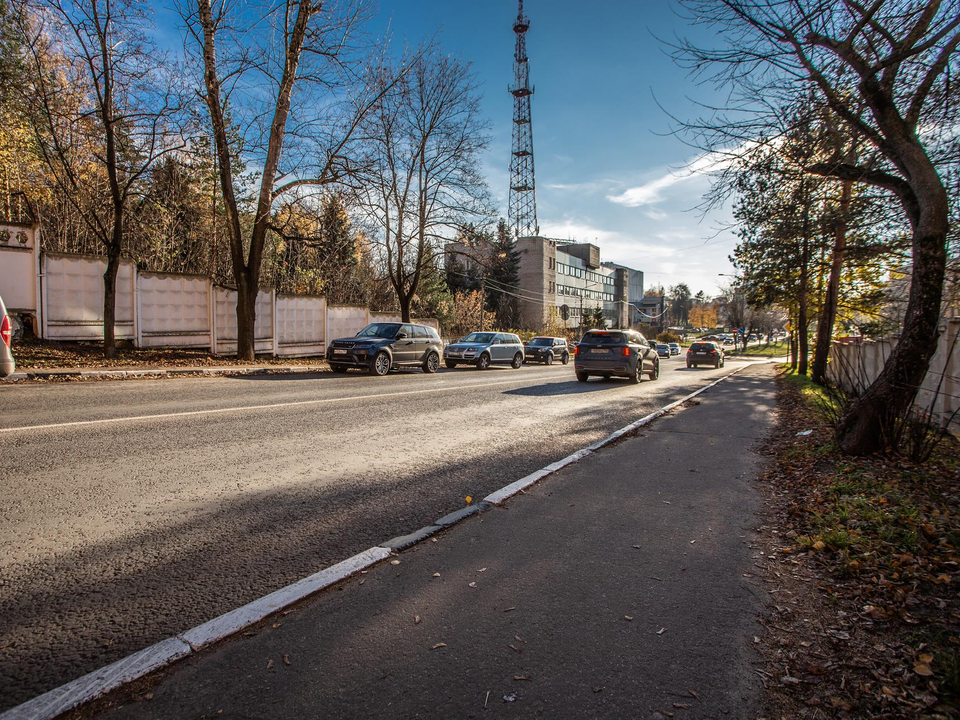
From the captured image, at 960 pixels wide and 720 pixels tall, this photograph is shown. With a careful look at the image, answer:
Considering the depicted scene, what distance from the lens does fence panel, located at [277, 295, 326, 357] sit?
72.5 ft

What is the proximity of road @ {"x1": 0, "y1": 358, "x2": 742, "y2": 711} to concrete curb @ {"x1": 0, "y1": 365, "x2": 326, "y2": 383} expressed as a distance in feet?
5.76

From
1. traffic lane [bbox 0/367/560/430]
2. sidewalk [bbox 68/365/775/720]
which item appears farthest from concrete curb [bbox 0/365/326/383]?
sidewalk [bbox 68/365/775/720]

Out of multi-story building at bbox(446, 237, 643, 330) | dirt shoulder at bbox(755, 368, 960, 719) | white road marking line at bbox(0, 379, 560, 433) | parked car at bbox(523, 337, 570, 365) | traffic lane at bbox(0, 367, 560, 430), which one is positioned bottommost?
dirt shoulder at bbox(755, 368, 960, 719)

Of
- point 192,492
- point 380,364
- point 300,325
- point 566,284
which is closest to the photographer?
point 192,492

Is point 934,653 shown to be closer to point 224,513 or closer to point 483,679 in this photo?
point 483,679

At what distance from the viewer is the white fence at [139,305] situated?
1470 cm

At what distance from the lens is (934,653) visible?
249 centimetres

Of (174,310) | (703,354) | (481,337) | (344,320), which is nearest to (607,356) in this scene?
(481,337)

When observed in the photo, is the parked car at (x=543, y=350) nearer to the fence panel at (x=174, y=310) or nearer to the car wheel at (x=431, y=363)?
the car wheel at (x=431, y=363)

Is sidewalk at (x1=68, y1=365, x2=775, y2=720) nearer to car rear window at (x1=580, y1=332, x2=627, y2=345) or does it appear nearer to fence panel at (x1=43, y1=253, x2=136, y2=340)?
car rear window at (x1=580, y1=332, x2=627, y2=345)

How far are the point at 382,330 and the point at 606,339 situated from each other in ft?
25.4

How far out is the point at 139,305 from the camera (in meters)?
17.1

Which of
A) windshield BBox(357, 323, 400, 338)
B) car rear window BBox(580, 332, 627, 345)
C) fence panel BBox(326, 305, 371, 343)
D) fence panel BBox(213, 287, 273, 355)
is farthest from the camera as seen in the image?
fence panel BBox(326, 305, 371, 343)

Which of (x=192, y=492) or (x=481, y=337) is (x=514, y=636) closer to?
(x=192, y=492)
